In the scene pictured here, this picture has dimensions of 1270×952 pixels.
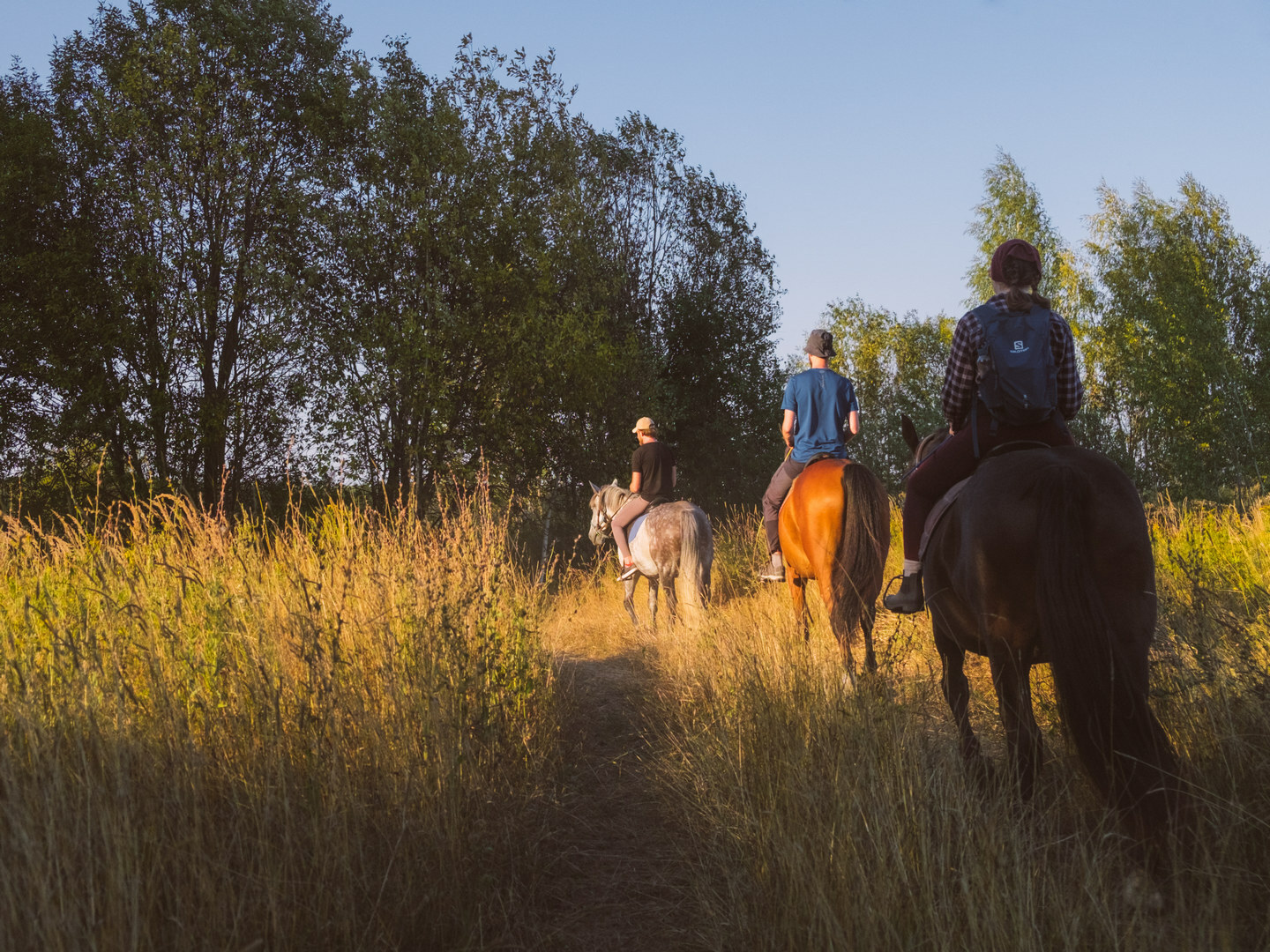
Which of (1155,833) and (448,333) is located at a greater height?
(448,333)

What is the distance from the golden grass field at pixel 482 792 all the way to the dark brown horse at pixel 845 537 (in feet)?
2.36

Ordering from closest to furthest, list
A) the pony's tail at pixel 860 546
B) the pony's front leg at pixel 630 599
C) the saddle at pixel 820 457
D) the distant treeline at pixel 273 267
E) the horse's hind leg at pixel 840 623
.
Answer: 1. the horse's hind leg at pixel 840 623
2. the pony's tail at pixel 860 546
3. the saddle at pixel 820 457
4. the pony's front leg at pixel 630 599
5. the distant treeline at pixel 273 267

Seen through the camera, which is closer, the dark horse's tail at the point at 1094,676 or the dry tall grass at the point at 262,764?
the dry tall grass at the point at 262,764

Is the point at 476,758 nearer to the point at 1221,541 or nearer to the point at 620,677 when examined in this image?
the point at 620,677

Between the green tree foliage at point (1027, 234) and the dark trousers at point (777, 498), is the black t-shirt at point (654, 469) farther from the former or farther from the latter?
the green tree foliage at point (1027, 234)

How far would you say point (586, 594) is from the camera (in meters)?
12.4

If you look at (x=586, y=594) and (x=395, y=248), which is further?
(x=395, y=248)

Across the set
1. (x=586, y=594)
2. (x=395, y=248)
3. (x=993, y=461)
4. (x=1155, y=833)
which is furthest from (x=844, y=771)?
(x=395, y=248)

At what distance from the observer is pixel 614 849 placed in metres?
3.94

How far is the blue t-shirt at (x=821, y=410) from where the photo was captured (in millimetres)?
7039

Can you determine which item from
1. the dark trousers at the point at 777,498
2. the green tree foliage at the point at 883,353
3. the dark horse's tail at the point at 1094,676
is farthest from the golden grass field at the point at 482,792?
the green tree foliage at the point at 883,353

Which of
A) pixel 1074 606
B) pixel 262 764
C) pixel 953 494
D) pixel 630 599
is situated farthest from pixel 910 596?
pixel 630 599

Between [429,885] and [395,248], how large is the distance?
13.8 metres

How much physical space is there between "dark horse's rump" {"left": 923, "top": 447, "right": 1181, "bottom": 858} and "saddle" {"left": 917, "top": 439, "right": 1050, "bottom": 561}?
0.22 metres
